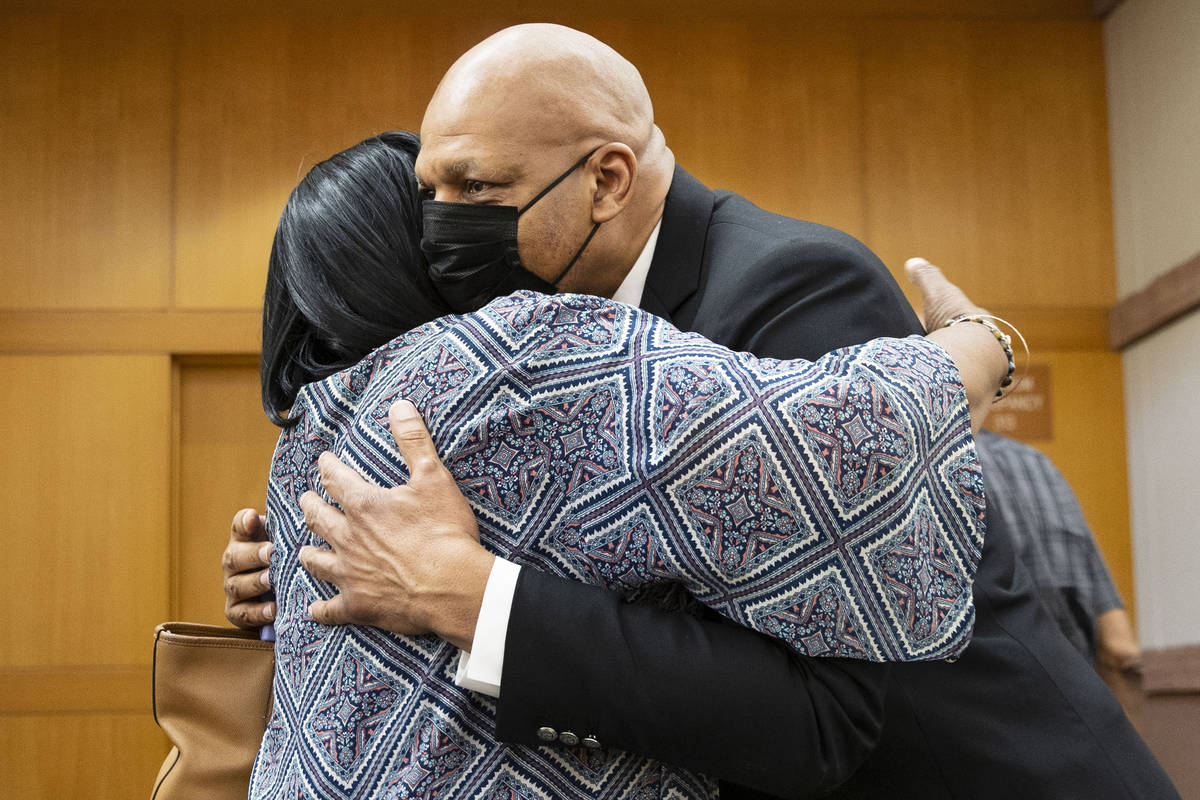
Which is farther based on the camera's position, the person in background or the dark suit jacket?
the person in background

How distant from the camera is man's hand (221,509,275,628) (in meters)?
1.46

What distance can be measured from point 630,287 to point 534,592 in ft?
1.84

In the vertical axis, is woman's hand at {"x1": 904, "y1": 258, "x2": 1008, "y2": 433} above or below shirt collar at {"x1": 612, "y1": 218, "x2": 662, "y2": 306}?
below

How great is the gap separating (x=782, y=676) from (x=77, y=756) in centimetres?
485

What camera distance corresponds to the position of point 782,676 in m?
1.02

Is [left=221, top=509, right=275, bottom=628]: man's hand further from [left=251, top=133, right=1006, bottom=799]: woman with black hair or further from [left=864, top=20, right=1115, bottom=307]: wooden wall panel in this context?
[left=864, top=20, right=1115, bottom=307]: wooden wall panel

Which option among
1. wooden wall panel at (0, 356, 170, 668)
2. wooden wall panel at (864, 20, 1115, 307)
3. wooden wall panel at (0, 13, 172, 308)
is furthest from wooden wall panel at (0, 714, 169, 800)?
wooden wall panel at (864, 20, 1115, 307)

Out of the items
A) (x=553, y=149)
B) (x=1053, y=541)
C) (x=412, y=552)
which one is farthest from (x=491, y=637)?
(x=1053, y=541)

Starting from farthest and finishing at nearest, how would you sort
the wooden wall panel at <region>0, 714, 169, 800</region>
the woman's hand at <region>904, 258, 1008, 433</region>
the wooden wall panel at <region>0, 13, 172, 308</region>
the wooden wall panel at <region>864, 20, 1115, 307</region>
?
1. the wooden wall panel at <region>864, 20, 1115, 307</region>
2. the wooden wall panel at <region>0, 13, 172, 308</region>
3. the wooden wall panel at <region>0, 714, 169, 800</region>
4. the woman's hand at <region>904, 258, 1008, 433</region>

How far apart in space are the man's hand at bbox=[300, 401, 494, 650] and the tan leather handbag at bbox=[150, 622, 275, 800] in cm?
41

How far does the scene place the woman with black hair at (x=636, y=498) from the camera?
38.6 inches

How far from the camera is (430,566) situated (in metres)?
1.02

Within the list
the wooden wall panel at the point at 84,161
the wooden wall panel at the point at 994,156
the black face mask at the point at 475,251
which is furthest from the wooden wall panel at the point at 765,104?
the black face mask at the point at 475,251

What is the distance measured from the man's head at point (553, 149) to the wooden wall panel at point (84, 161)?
4269 mm
